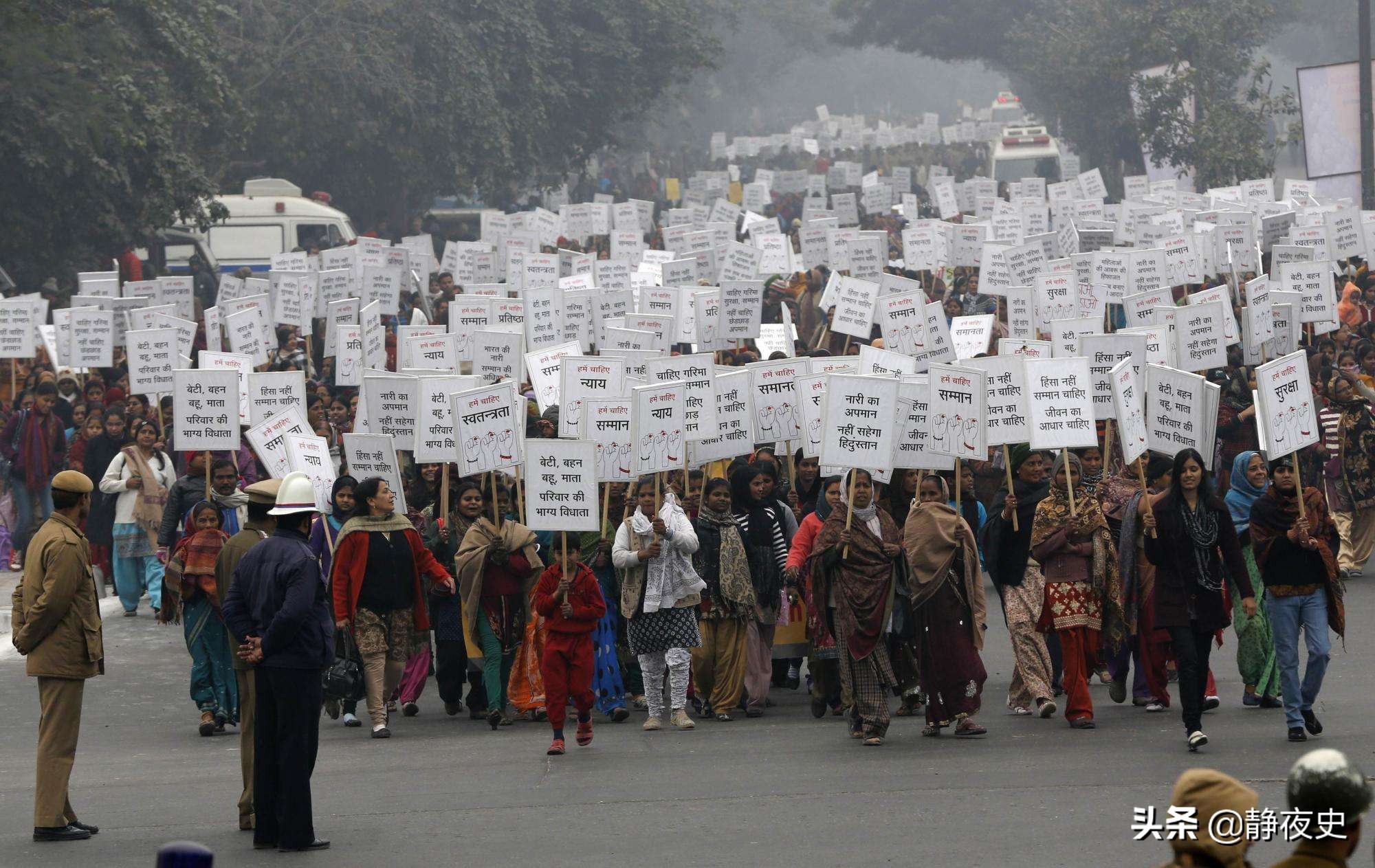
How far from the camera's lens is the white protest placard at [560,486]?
35.3 ft

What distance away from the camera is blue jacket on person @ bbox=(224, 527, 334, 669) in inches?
318

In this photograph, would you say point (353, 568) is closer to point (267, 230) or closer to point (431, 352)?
point (431, 352)

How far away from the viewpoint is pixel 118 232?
26844 millimetres

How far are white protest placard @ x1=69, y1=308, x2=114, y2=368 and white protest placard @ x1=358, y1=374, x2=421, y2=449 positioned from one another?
5.55 meters

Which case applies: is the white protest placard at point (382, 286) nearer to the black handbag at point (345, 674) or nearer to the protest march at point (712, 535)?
the protest march at point (712, 535)

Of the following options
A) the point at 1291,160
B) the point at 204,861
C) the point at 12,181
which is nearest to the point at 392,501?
the point at 204,861

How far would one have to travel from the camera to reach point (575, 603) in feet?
33.4

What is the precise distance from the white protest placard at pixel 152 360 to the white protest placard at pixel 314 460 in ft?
12.6

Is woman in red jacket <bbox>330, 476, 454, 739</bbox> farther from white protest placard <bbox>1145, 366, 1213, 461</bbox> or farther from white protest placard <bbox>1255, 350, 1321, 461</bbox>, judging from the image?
white protest placard <bbox>1255, 350, 1321, 461</bbox>

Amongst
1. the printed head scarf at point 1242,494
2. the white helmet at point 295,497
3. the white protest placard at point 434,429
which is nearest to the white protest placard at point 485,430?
the white protest placard at point 434,429

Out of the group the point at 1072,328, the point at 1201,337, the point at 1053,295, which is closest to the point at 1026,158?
the point at 1053,295

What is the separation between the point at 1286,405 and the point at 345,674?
17.1 ft

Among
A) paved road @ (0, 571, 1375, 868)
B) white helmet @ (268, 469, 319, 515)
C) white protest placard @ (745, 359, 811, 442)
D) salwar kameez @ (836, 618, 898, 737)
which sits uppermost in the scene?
white protest placard @ (745, 359, 811, 442)

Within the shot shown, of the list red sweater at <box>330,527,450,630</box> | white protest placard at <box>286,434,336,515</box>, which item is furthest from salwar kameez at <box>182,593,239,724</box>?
white protest placard at <box>286,434,336,515</box>
